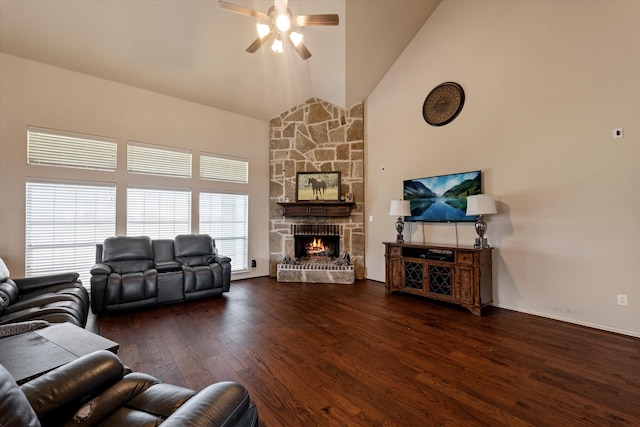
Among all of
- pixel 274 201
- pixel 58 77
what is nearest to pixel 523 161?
pixel 274 201

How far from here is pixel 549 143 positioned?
343 centimetres

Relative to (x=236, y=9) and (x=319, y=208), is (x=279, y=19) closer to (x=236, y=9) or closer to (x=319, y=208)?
(x=236, y=9)

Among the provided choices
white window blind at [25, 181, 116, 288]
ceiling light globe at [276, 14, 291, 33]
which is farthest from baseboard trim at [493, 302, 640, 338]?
white window blind at [25, 181, 116, 288]

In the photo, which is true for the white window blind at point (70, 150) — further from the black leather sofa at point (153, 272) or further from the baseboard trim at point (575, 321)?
the baseboard trim at point (575, 321)

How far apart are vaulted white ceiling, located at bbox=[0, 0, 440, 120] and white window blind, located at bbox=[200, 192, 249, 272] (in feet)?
6.23

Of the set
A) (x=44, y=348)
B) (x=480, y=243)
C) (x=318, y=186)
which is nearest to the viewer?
(x=44, y=348)

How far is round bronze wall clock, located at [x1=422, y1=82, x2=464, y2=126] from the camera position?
4.32m

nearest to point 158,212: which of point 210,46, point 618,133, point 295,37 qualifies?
point 210,46

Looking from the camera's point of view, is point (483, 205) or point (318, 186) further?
point (318, 186)

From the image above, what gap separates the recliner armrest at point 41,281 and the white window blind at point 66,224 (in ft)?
3.68

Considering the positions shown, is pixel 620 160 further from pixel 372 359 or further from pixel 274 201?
pixel 274 201

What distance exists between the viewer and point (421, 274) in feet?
13.8

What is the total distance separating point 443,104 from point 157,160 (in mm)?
5057

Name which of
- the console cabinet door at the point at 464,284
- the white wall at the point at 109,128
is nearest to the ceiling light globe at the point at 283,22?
the white wall at the point at 109,128
